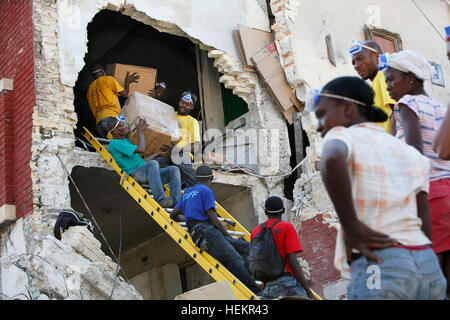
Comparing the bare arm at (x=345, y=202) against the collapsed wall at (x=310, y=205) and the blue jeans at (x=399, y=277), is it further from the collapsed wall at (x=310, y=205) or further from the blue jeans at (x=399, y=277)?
the collapsed wall at (x=310, y=205)

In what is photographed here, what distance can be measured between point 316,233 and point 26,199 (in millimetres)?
4062

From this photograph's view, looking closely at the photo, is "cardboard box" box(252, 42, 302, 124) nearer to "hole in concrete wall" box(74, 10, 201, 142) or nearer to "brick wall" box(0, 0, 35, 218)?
"hole in concrete wall" box(74, 10, 201, 142)

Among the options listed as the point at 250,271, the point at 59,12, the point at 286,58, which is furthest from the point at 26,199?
the point at 286,58

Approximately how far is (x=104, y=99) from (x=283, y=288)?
518 centimetres

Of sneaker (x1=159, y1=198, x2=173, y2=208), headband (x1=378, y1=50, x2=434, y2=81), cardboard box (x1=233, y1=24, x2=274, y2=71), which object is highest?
cardboard box (x1=233, y1=24, x2=274, y2=71)

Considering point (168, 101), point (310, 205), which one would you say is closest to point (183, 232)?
point (310, 205)

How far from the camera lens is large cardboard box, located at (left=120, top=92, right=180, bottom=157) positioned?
952cm

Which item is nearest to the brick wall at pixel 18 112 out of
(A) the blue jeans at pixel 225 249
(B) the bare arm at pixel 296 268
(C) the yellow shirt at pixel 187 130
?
(C) the yellow shirt at pixel 187 130

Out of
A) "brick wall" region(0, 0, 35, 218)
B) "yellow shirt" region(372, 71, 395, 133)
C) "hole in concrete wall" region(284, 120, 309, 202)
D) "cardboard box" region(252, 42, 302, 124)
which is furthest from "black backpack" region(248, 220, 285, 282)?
"cardboard box" region(252, 42, 302, 124)

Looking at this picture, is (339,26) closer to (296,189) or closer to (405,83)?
(296,189)

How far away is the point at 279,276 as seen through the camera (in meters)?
6.58

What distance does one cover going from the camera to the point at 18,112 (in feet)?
32.2

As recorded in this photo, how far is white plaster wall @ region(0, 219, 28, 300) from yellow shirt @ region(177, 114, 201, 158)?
262cm

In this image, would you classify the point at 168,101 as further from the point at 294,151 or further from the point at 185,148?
the point at 185,148
